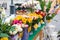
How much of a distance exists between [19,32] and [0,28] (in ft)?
0.49

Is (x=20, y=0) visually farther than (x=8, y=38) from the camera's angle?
Yes

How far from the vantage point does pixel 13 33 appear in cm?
139

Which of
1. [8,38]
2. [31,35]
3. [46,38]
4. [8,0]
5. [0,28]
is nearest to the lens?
[8,38]

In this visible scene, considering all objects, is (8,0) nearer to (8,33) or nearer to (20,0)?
(20,0)

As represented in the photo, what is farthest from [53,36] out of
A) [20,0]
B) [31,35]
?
[20,0]

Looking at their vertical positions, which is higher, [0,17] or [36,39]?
[0,17]

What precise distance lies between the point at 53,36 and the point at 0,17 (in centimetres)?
68

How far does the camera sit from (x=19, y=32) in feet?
4.87

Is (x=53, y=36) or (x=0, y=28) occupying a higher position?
(x=0, y=28)

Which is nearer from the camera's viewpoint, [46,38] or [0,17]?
[0,17]

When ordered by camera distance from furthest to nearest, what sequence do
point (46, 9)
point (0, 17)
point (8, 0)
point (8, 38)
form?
point (8, 0) < point (46, 9) < point (0, 17) < point (8, 38)

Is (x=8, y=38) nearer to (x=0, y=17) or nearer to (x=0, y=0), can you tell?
(x=0, y=17)

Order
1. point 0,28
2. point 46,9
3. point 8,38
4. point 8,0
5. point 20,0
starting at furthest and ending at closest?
point 20,0, point 8,0, point 46,9, point 0,28, point 8,38

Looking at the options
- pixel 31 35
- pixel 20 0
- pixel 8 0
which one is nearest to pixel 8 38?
pixel 31 35
